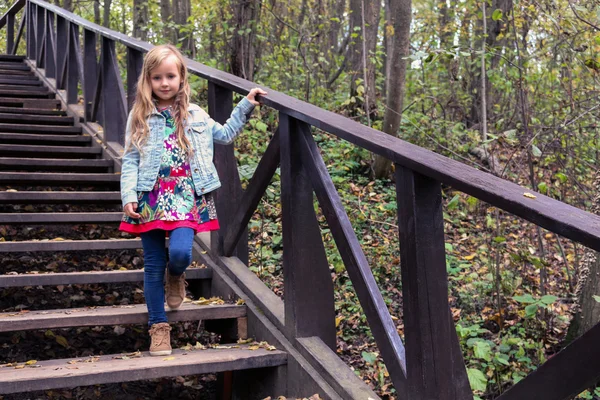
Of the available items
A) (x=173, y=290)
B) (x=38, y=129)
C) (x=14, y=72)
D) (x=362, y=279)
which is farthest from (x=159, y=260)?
(x=14, y=72)

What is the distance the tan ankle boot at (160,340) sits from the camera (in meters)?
2.94

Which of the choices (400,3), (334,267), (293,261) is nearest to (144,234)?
(293,261)

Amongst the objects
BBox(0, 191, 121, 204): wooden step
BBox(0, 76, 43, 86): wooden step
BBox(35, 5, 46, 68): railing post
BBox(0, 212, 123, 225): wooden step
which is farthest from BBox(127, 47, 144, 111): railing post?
BBox(35, 5, 46, 68): railing post

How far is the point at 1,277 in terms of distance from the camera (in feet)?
11.1

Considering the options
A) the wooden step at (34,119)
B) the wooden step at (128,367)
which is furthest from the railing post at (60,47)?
the wooden step at (128,367)

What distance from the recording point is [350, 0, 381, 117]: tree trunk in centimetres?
817

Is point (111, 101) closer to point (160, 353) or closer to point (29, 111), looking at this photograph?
point (29, 111)

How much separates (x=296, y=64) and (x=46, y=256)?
211 inches

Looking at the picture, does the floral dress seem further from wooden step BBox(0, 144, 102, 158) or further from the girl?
wooden step BBox(0, 144, 102, 158)

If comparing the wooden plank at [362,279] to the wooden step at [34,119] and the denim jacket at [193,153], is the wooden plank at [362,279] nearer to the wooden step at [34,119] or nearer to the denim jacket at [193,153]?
the denim jacket at [193,153]

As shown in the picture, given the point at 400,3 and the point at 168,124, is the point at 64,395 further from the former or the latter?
the point at 400,3

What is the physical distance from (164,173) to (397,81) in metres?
4.33

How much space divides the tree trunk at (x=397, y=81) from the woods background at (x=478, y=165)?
0.5 inches

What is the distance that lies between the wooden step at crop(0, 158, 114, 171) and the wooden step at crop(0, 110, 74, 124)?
3.77 ft
